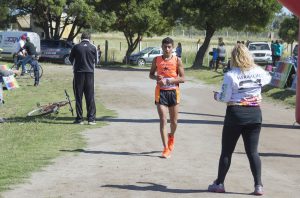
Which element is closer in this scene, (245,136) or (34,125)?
(245,136)

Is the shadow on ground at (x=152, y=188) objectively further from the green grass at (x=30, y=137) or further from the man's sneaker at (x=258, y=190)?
the green grass at (x=30, y=137)

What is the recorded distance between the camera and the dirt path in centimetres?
729

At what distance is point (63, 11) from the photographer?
4312cm

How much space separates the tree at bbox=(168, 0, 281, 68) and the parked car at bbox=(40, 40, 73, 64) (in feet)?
26.9

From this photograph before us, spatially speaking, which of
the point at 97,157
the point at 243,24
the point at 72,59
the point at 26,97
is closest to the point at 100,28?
the point at 243,24

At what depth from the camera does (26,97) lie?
61.1 feet

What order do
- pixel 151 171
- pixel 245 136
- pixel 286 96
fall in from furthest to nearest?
1. pixel 286 96
2. pixel 151 171
3. pixel 245 136

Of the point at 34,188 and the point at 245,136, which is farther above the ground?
the point at 245,136

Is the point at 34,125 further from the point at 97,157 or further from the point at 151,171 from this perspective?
the point at 151,171

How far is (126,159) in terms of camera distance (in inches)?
364

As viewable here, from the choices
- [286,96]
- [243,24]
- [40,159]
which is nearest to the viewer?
[40,159]

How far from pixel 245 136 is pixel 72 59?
20.6 feet

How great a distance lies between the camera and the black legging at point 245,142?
6945 millimetres

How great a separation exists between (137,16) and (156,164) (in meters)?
33.6
